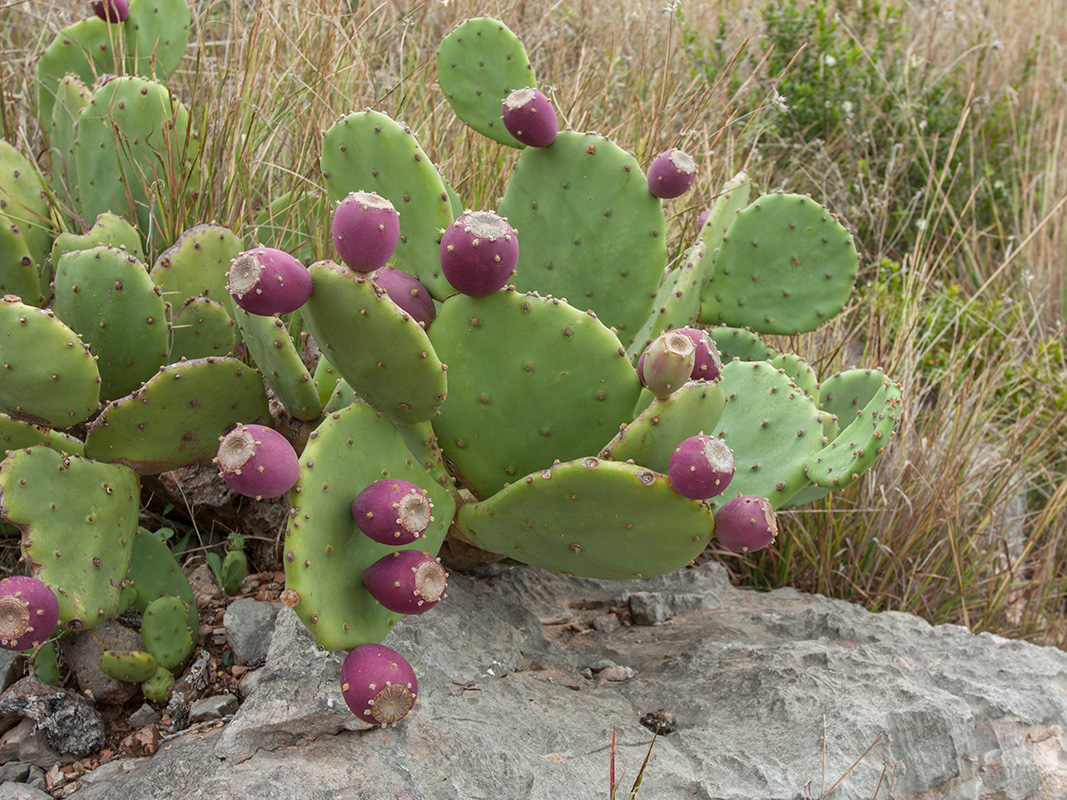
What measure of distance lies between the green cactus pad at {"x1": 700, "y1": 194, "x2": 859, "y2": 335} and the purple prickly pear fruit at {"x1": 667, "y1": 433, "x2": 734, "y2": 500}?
2.98 ft

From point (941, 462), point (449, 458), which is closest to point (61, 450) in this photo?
point (449, 458)

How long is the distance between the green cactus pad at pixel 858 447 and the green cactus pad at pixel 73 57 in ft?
6.46

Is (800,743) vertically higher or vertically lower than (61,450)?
lower

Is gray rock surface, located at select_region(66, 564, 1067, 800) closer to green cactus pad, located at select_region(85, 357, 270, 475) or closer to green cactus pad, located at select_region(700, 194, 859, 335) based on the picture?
green cactus pad, located at select_region(85, 357, 270, 475)

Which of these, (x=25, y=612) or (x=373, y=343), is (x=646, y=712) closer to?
(x=373, y=343)

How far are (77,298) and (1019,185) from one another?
3924 mm

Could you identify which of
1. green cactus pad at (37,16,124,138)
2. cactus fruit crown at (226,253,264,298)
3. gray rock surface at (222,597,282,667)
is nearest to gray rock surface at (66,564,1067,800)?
gray rock surface at (222,597,282,667)

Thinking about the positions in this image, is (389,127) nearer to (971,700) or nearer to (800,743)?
(800,743)

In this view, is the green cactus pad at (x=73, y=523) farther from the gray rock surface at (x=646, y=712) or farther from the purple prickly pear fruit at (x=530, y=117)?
the purple prickly pear fruit at (x=530, y=117)

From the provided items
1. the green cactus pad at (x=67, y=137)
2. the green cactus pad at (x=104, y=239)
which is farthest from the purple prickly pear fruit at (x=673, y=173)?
the green cactus pad at (x=67, y=137)

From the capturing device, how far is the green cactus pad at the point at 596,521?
3.71ft

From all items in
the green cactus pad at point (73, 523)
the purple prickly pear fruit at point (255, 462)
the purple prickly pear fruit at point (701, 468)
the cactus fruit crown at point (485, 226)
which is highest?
the cactus fruit crown at point (485, 226)

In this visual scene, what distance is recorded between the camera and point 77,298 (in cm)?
144

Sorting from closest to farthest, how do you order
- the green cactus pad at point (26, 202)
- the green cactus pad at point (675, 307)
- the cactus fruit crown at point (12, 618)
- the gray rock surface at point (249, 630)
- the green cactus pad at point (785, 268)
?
the cactus fruit crown at point (12, 618) → the gray rock surface at point (249, 630) → the green cactus pad at point (675, 307) → the green cactus pad at point (26, 202) → the green cactus pad at point (785, 268)
